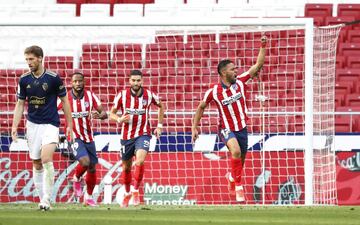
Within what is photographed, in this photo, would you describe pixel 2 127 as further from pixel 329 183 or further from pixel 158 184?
pixel 329 183

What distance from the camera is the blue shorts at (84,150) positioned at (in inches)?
641

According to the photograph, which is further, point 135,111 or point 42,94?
point 135,111

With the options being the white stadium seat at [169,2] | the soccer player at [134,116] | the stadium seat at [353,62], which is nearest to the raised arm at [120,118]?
the soccer player at [134,116]

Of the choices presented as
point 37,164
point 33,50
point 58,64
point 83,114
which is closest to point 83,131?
point 83,114

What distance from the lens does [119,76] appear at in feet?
62.8

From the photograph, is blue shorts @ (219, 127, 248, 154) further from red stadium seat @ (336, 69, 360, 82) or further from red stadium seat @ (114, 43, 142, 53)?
red stadium seat @ (336, 69, 360, 82)

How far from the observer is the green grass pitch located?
10.7 metres

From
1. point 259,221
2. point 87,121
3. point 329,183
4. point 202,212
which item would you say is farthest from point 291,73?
point 259,221

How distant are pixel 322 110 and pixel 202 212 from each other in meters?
5.56

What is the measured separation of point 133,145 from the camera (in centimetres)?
1606

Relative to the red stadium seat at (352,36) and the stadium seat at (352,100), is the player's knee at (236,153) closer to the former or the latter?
the stadium seat at (352,100)

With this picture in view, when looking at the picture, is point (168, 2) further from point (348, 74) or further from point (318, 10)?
point (348, 74)

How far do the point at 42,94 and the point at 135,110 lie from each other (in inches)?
120

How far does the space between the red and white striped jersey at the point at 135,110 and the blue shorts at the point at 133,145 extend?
0.06m
